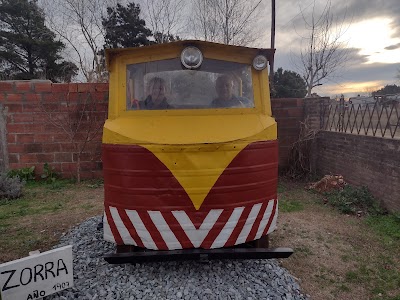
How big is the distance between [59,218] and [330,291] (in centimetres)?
374

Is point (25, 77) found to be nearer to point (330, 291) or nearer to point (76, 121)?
point (76, 121)

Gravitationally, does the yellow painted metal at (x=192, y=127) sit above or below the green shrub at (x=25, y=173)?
above

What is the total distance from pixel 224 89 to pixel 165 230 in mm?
1318

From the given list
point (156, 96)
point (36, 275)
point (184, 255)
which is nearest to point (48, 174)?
point (36, 275)

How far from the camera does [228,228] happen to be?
2662 millimetres

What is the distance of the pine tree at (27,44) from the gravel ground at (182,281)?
2145 cm

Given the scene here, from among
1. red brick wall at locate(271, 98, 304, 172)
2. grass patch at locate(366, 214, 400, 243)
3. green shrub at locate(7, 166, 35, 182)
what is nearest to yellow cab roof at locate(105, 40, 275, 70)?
grass patch at locate(366, 214, 400, 243)

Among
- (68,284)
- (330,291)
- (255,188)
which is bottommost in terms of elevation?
(330,291)

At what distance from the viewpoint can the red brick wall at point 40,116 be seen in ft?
22.9

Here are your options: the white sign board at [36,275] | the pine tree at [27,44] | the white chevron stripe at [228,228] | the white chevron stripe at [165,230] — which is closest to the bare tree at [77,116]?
the white sign board at [36,275]

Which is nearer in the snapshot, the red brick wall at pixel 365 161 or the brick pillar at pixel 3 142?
the red brick wall at pixel 365 161

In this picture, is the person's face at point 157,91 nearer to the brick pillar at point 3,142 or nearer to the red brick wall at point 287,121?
the red brick wall at point 287,121

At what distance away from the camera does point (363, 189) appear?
18.1ft

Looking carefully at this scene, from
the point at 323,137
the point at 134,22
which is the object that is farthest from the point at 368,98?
the point at 134,22
